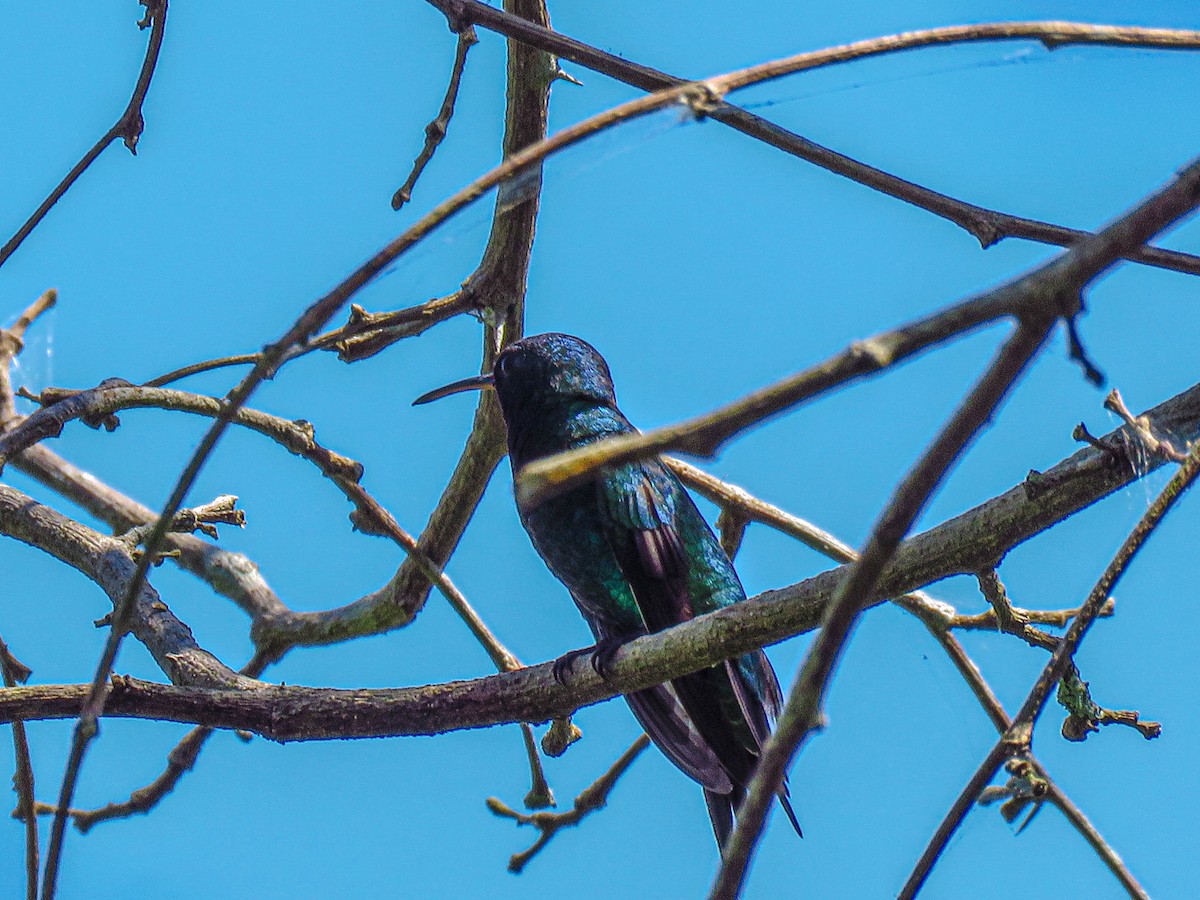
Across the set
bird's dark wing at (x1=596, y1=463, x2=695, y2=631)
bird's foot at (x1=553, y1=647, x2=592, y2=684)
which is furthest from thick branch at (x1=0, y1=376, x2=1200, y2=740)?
bird's dark wing at (x1=596, y1=463, x2=695, y2=631)

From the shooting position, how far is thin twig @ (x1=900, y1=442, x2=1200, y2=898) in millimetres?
1457

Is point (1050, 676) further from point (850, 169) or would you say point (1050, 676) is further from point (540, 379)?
point (540, 379)

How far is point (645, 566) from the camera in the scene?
13.6 ft

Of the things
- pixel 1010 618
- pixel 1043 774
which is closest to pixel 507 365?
pixel 1010 618

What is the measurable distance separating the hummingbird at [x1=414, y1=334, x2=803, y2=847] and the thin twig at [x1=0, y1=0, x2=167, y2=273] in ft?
5.04

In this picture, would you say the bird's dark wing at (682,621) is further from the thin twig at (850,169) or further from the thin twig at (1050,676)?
the thin twig at (1050,676)

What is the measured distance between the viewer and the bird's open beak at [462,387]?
466 cm

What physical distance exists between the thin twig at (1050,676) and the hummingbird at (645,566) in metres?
2.24

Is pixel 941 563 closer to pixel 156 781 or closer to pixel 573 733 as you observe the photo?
pixel 573 733

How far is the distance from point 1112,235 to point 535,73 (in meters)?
3.03

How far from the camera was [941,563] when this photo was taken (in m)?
2.25

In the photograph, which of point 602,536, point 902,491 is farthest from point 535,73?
point 902,491

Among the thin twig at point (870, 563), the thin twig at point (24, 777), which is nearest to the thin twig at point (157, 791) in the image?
the thin twig at point (24, 777)

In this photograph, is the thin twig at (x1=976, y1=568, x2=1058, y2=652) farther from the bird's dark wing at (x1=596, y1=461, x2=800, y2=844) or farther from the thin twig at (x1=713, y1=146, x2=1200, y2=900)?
the thin twig at (x1=713, y1=146, x2=1200, y2=900)
